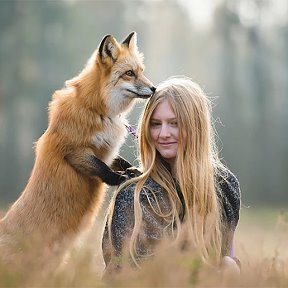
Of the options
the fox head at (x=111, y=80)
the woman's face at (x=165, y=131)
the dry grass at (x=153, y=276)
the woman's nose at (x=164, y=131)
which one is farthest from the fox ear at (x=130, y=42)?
the dry grass at (x=153, y=276)

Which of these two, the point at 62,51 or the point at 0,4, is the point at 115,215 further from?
the point at 62,51

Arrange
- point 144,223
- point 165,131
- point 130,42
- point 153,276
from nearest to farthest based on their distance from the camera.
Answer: point 153,276
point 144,223
point 165,131
point 130,42

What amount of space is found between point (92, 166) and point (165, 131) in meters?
1.21

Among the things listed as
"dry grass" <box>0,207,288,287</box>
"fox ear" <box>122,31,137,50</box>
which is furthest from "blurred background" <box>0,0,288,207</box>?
"dry grass" <box>0,207,288,287</box>

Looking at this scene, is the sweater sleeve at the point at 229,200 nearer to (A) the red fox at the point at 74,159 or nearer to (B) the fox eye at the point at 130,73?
(A) the red fox at the point at 74,159

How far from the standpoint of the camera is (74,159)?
705 cm

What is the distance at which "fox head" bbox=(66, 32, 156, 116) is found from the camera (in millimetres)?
7289

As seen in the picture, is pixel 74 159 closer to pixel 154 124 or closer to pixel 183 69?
pixel 154 124

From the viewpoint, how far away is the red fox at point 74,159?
A: 7027 mm

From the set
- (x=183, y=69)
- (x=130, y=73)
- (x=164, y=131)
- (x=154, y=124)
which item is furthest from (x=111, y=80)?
(x=183, y=69)

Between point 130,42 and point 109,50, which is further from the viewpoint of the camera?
point 130,42

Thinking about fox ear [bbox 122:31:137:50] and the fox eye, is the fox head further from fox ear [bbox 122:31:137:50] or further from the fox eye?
fox ear [bbox 122:31:137:50]

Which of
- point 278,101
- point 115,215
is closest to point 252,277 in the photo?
point 115,215

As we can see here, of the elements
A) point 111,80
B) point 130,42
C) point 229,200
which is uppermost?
point 130,42
